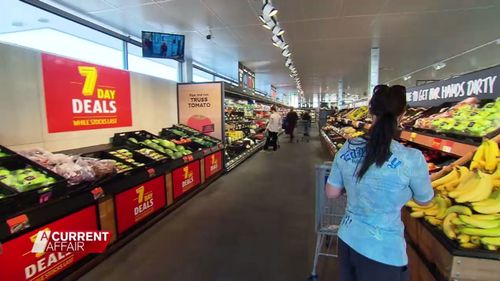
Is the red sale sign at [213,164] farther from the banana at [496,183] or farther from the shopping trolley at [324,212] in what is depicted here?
the banana at [496,183]

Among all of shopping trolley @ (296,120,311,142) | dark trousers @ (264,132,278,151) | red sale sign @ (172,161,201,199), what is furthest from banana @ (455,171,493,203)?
shopping trolley @ (296,120,311,142)

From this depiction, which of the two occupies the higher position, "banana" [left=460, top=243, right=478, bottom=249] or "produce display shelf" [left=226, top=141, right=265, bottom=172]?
"banana" [left=460, top=243, right=478, bottom=249]

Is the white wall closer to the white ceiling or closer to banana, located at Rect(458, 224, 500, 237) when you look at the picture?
the white ceiling

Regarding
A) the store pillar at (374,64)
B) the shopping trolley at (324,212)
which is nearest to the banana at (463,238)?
the shopping trolley at (324,212)

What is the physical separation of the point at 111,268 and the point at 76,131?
1.85 metres

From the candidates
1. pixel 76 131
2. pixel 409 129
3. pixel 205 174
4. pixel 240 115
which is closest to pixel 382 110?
pixel 409 129

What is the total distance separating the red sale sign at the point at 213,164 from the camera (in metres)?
5.58

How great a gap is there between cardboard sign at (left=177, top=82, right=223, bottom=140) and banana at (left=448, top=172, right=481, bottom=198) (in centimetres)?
505

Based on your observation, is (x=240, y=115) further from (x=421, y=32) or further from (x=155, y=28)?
(x=421, y=32)

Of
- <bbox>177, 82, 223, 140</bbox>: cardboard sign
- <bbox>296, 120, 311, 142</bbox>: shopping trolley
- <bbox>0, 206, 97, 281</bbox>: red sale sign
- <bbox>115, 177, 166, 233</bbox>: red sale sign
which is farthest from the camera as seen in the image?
<bbox>296, 120, 311, 142</bbox>: shopping trolley

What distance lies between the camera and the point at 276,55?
9.09 meters

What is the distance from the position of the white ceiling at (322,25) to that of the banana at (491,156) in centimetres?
384

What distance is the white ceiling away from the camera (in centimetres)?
485

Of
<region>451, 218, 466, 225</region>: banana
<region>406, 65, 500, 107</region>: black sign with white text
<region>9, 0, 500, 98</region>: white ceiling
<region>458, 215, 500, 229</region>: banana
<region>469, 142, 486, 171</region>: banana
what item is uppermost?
<region>9, 0, 500, 98</region>: white ceiling
